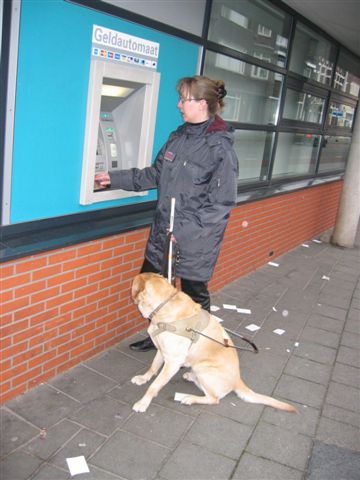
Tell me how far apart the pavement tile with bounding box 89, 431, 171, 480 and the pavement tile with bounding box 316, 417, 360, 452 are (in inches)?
45.3

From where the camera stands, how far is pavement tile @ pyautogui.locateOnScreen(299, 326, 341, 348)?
485 centimetres

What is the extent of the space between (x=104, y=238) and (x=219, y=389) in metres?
1.44

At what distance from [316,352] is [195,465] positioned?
6.97ft

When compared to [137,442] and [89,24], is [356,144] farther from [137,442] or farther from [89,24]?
[137,442]

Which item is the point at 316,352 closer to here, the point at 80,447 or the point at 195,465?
the point at 195,465


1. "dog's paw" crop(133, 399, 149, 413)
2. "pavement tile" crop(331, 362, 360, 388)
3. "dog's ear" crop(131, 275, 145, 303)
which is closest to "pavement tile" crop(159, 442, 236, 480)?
"dog's paw" crop(133, 399, 149, 413)

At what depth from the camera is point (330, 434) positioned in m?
3.38

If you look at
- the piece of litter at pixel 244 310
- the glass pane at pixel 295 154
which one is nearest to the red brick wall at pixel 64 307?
the piece of litter at pixel 244 310

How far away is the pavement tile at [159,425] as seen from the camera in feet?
10.2

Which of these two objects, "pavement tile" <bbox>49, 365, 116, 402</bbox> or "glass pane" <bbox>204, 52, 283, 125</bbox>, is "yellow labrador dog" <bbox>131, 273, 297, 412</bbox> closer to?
"pavement tile" <bbox>49, 365, 116, 402</bbox>

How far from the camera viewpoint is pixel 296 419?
11.5 feet

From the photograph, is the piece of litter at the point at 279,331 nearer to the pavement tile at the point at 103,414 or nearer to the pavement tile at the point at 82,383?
the pavement tile at the point at 82,383

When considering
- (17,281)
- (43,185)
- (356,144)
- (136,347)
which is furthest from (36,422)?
(356,144)

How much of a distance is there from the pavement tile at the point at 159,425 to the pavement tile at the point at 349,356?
189cm
